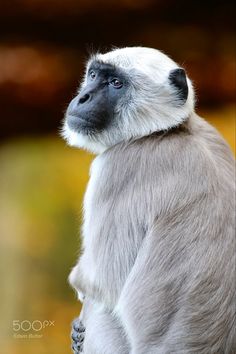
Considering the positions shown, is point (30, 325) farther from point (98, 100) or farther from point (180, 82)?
point (180, 82)

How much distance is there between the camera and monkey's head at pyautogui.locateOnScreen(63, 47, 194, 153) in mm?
4703

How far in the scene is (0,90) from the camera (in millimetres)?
8344

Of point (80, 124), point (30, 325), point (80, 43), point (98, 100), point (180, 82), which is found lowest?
point (30, 325)

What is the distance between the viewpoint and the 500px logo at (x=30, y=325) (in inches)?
310

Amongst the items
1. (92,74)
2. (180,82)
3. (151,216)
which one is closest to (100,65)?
(92,74)

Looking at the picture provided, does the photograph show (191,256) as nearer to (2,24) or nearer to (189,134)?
(189,134)

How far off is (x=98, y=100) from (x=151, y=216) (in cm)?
75

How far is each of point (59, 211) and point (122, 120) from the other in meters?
4.08

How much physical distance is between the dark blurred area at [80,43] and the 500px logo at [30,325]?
197cm

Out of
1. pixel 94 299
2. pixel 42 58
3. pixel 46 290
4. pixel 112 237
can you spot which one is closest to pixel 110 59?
pixel 112 237

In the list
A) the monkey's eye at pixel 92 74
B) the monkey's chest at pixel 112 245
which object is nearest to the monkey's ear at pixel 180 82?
the monkey's eye at pixel 92 74

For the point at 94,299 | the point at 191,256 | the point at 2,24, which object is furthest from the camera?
the point at 2,24

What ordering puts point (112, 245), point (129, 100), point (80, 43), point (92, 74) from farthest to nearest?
point (80, 43) < point (92, 74) < point (129, 100) < point (112, 245)

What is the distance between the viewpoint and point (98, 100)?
186 inches
